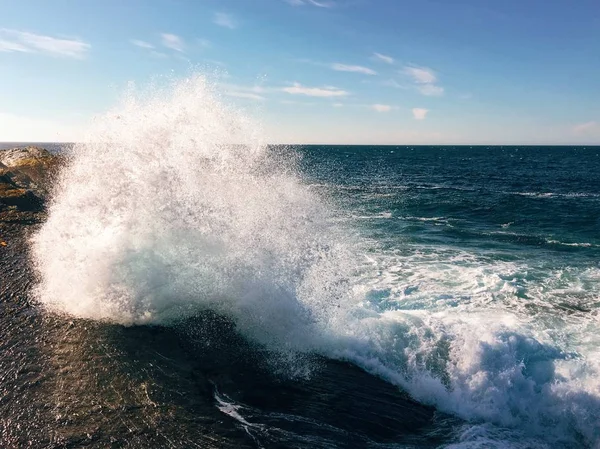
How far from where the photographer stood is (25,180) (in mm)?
33312

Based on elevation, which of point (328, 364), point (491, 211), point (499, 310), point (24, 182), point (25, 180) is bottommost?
point (328, 364)

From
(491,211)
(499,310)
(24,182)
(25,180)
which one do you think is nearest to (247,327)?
(499,310)

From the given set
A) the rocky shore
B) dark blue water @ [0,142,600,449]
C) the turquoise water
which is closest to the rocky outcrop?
the rocky shore

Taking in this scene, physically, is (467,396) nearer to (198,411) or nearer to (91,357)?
(198,411)

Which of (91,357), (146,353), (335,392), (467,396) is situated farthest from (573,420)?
(91,357)

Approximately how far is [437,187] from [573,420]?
41315 mm

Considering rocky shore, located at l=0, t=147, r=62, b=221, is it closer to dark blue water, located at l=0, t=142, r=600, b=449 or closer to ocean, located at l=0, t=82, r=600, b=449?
ocean, located at l=0, t=82, r=600, b=449

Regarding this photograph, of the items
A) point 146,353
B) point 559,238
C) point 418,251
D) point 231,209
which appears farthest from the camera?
point 559,238

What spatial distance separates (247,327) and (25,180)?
106 ft

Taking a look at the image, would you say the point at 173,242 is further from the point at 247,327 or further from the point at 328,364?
the point at 328,364

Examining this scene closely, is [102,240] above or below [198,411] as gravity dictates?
above

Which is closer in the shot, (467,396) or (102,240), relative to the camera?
(467,396)

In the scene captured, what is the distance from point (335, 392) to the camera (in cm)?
868

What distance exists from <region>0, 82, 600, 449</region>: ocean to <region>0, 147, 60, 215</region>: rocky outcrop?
816 cm
